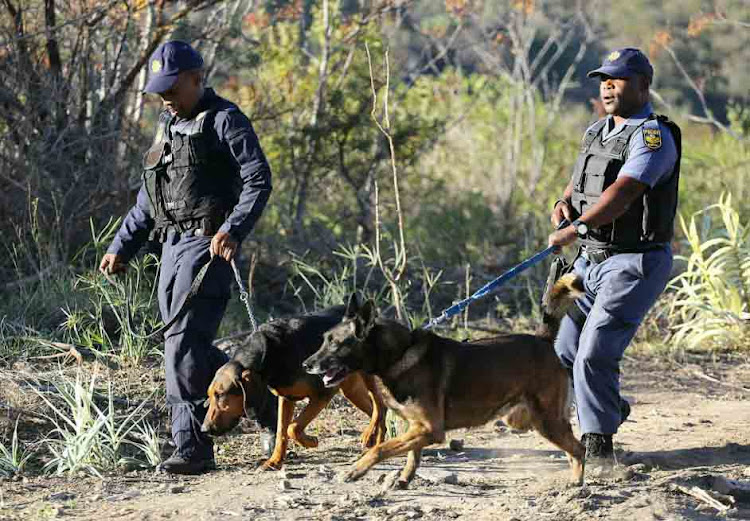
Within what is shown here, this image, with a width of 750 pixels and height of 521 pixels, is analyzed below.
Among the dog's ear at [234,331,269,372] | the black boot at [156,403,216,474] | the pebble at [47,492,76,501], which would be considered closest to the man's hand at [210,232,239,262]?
the dog's ear at [234,331,269,372]

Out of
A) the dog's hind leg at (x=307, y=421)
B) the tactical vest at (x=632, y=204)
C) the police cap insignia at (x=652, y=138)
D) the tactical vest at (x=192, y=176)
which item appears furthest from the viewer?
the dog's hind leg at (x=307, y=421)

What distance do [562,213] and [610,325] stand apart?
0.60 meters

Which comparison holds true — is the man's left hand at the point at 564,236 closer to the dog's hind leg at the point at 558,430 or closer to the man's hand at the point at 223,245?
the dog's hind leg at the point at 558,430

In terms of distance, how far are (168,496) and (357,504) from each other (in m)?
0.87

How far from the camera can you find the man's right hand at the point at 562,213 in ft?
16.8

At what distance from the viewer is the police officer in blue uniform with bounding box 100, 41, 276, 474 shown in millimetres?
5148

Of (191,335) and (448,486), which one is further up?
(191,335)

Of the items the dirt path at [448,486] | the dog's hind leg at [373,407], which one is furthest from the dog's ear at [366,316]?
the dog's hind leg at [373,407]

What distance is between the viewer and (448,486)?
16.1 ft

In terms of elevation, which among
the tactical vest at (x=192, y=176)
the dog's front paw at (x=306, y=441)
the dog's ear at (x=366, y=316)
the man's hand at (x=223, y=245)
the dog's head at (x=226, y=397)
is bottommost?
the dog's front paw at (x=306, y=441)

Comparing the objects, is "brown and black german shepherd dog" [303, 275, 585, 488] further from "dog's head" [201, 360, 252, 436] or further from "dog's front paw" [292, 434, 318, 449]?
"dog's front paw" [292, 434, 318, 449]

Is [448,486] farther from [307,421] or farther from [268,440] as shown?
[268,440]

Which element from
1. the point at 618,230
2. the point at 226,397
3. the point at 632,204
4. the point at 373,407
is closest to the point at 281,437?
the point at 226,397

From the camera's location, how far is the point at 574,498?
179 inches
